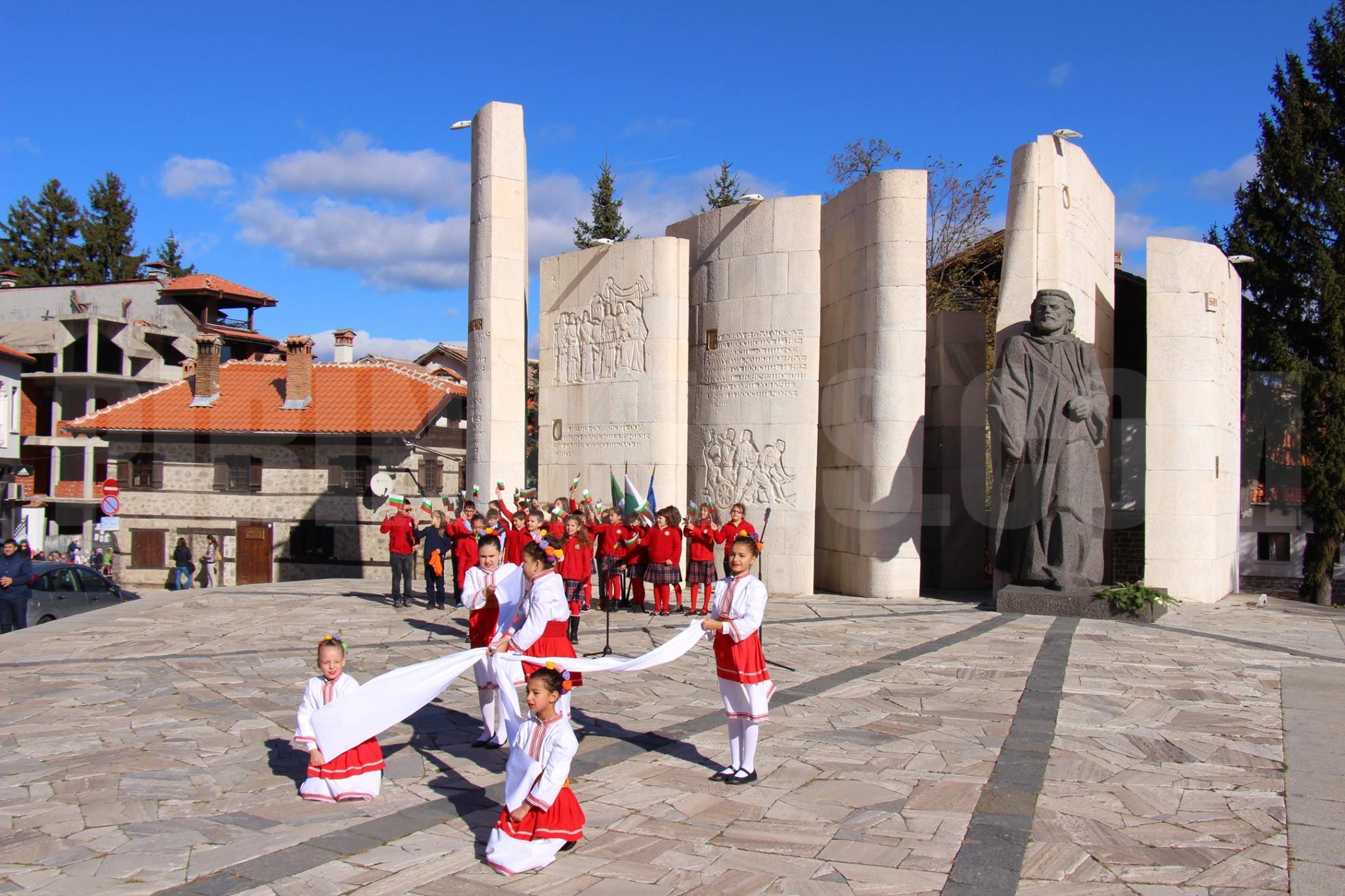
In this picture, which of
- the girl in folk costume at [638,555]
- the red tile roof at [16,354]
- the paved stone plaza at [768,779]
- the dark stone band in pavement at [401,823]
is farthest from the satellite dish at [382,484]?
the dark stone band in pavement at [401,823]

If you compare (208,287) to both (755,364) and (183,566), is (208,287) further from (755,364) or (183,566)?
(755,364)

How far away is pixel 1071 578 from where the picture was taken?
573 inches

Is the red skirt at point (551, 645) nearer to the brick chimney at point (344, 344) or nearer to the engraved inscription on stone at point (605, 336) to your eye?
the engraved inscription on stone at point (605, 336)

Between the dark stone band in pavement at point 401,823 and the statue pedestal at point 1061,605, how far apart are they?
247 inches

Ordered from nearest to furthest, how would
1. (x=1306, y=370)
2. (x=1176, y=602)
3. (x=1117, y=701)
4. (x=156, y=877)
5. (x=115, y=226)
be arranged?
(x=156, y=877), (x=1117, y=701), (x=1176, y=602), (x=1306, y=370), (x=115, y=226)

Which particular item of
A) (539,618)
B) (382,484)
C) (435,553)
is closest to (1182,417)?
(435,553)

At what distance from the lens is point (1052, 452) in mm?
14500

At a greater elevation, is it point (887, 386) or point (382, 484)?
point (887, 386)

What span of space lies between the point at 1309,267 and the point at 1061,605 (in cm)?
1306

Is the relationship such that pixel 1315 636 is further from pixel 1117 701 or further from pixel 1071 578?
pixel 1117 701

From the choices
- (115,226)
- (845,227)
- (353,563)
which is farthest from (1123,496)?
(115,226)

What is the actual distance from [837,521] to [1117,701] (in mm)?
9147

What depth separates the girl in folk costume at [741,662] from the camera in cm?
660

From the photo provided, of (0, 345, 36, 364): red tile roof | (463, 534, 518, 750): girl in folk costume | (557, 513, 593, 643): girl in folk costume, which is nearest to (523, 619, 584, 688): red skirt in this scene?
(463, 534, 518, 750): girl in folk costume
